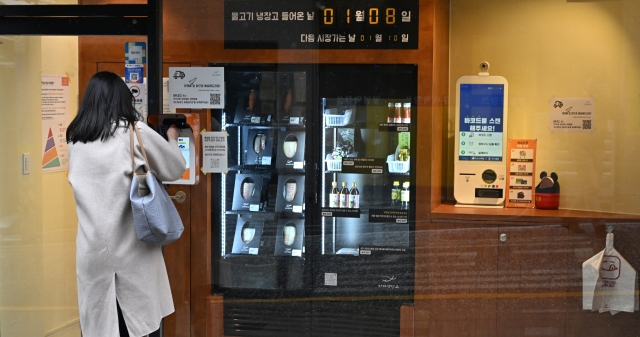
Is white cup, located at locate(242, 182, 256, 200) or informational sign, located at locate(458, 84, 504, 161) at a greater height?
informational sign, located at locate(458, 84, 504, 161)

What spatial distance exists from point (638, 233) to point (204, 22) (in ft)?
9.06

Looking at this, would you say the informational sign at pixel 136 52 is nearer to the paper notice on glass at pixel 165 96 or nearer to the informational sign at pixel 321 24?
the paper notice on glass at pixel 165 96

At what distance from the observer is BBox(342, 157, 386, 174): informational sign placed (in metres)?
3.97

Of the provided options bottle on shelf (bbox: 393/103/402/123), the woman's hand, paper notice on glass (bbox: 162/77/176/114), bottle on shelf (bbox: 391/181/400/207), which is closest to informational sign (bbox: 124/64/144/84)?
paper notice on glass (bbox: 162/77/176/114)

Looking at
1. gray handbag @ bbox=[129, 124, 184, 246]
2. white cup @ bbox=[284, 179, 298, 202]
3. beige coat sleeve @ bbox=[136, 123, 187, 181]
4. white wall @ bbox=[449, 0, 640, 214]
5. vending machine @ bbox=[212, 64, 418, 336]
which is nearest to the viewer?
gray handbag @ bbox=[129, 124, 184, 246]

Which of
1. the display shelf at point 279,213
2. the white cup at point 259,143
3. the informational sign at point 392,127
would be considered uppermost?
the informational sign at point 392,127

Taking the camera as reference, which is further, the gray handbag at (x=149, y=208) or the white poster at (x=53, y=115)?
the white poster at (x=53, y=115)

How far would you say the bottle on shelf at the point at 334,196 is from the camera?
13.2ft

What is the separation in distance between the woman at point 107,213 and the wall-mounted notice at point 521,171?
6.62ft

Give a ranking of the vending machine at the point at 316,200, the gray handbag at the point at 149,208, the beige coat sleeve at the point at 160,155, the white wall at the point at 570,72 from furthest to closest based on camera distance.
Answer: the vending machine at the point at 316,200 → the white wall at the point at 570,72 → the beige coat sleeve at the point at 160,155 → the gray handbag at the point at 149,208

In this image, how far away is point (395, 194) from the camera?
3.98 metres

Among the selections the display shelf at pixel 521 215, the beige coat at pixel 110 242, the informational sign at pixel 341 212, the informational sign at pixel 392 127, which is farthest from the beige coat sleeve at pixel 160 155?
the display shelf at pixel 521 215

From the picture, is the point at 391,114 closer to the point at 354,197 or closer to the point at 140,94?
the point at 354,197

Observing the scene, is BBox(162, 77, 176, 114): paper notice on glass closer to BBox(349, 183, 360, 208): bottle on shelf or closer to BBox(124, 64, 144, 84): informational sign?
BBox(124, 64, 144, 84): informational sign
